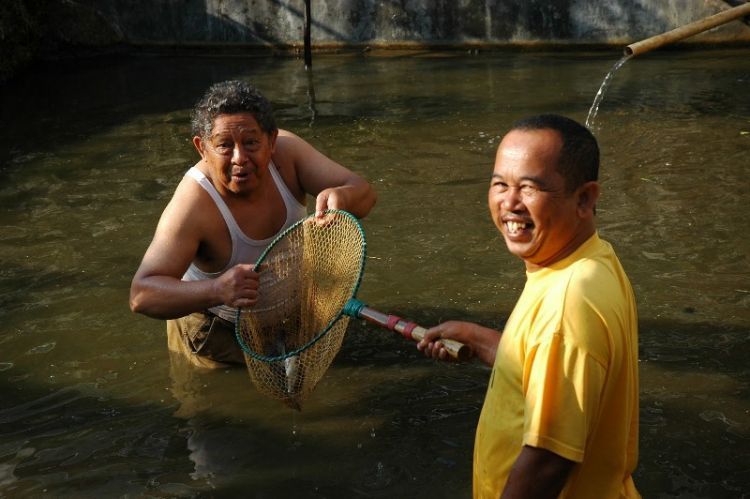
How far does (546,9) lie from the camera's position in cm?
1221

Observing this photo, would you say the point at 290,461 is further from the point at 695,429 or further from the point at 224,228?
the point at 695,429

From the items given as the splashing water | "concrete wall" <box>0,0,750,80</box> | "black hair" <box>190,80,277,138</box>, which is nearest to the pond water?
the splashing water

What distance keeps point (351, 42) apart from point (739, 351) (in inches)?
363

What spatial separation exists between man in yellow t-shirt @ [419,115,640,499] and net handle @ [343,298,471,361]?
0.99 ft

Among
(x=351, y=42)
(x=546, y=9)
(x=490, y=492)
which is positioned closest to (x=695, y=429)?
(x=490, y=492)

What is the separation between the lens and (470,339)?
2.82m

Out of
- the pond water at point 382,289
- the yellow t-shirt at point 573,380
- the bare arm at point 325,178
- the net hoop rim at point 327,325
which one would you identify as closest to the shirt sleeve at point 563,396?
the yellow t-shirt at point 573,380

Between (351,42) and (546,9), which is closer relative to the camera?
(546,9)

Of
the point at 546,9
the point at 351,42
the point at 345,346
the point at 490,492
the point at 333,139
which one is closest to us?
the point at 490,492

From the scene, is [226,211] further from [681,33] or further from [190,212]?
[681,33]

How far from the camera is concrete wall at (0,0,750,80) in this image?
39.2 ft

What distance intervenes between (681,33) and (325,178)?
435 centimetres

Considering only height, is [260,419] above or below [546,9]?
below

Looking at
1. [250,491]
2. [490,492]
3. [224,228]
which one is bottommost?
[250,491]
